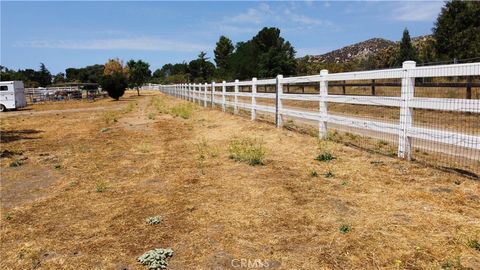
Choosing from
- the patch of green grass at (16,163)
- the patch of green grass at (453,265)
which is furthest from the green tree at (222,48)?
the patch of green grass at (453,265)

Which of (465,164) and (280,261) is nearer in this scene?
(280,261)

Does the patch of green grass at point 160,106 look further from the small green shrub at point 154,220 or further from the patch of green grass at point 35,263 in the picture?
the patch of green grass at point 35,263

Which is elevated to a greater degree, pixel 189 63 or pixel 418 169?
pixel 189 63

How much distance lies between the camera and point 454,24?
128 ft

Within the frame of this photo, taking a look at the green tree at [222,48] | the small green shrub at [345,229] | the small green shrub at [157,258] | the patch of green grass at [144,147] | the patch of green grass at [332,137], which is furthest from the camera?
the green tree at [222,48]

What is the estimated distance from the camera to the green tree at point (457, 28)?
36.7 meters

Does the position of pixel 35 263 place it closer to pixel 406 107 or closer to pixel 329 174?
pixel 329 174

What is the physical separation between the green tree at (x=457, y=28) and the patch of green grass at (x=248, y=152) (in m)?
33.7

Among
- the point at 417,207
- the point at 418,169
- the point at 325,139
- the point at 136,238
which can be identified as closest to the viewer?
the point at 136,238

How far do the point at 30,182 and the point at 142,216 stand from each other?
3.34 metres

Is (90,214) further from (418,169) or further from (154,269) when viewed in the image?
(418,169)


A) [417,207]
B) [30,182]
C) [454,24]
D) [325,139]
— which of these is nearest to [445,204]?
[417,207]

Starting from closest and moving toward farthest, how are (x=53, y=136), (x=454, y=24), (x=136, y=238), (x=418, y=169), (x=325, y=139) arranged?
(x=136, y=238) < (x=418, y=169) < (x=325, y=139) < (x=53, y=136) < (x=454, y=24)

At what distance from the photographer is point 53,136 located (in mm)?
14031
